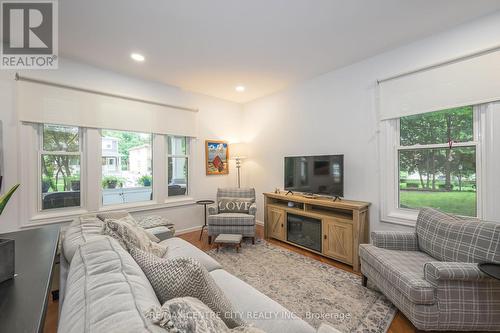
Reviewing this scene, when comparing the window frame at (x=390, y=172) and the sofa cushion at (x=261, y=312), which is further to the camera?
the window frame at (x=390, y=172)

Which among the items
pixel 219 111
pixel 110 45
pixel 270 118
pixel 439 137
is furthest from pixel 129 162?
pixel 439 137

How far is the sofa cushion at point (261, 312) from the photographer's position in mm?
1008

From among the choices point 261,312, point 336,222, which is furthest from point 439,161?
point 261,312

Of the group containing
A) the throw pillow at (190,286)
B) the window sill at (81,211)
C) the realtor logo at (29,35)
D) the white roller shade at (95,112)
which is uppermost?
the realtor logo at (29,35)

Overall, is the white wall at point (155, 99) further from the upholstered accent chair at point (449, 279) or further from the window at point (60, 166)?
the upholstered accent chair at point (449, 279)

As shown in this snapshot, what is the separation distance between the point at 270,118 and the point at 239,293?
135 inches

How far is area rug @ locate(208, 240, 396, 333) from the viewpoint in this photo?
1688 millimetres

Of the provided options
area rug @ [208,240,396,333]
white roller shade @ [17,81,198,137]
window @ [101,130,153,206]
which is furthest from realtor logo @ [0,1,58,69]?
area rug @ [208,240,396,333]

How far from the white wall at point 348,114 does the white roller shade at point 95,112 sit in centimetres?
172

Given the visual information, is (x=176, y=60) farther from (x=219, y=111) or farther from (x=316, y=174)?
(x=316, y=174)

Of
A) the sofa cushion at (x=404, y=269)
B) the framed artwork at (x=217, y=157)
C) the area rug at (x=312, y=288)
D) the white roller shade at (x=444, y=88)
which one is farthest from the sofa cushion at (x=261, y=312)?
the framed artwork at (x=217, y=157)

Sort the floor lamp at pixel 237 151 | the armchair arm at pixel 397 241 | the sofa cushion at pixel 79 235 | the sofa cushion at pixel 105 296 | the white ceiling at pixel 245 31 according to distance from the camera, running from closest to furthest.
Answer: the sofa cushion at pixel 105 296
the sofa cushion at pixel 79 235
the white ceiling at pixel 245 31
the armchair arm at pixel 397 241
the floor lamp at pixel 237 151

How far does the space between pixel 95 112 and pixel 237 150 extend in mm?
2406

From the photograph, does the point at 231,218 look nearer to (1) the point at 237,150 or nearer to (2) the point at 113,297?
(1) the point at 237,150
